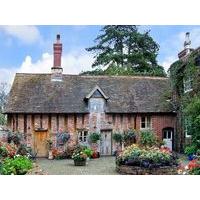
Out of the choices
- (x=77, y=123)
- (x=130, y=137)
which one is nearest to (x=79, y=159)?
(x=130, y=137)

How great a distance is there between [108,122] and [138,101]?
1746 millimetres

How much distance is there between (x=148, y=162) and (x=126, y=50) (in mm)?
14619

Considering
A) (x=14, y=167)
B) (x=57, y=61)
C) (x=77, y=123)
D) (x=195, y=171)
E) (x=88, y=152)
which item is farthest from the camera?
(x=57, y=61)

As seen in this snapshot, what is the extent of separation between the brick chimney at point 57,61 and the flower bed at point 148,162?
7.26m

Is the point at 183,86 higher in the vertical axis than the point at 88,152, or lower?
higher

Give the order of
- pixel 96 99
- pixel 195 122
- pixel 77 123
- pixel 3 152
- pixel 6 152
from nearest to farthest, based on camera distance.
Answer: pixel 195 122 < pixel 3 152 < pixel 6 152 < pixel 77 123 < pixel 96 99

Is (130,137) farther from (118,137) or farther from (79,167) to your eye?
(79,167)

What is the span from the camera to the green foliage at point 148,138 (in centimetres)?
1889

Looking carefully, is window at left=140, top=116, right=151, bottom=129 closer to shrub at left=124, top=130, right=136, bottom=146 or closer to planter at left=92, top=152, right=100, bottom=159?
shrub at left=124, top=130, right=136, bottom=146

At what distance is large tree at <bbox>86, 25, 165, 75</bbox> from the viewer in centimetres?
2767

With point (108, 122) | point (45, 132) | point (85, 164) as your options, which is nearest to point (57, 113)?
point (45, 132)

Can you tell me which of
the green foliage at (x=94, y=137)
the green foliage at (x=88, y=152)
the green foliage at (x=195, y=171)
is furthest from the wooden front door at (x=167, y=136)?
the green foliage at (x=195, y=171)

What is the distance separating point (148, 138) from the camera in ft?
62.4
